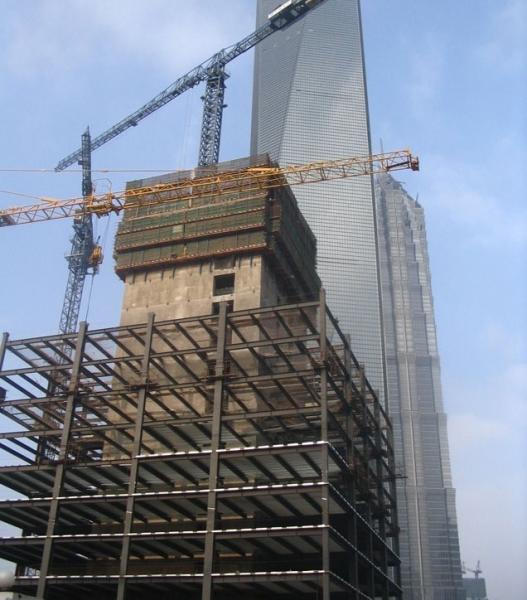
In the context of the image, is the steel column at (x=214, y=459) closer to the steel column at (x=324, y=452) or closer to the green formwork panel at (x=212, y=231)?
the steel column at (x=324, y=452)

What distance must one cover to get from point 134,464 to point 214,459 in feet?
23.3

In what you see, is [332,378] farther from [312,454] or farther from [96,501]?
[96,501]

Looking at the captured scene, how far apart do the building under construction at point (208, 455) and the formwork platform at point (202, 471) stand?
166 mm

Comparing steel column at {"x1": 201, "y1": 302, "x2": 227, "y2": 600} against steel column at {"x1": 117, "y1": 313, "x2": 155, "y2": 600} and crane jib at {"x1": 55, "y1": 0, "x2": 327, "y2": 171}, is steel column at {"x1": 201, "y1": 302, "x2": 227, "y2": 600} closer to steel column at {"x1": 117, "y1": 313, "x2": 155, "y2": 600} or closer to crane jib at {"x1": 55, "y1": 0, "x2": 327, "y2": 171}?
steel column at {"x1": 117, "y1": 313, "x2": 155, "y2": 600}

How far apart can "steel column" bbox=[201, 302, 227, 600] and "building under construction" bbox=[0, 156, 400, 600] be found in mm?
109

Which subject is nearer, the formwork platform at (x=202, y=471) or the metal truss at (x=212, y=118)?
the formwork platform at (x=202, y=471)

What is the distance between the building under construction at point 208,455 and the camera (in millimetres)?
59281

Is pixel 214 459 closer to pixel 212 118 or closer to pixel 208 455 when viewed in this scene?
pixel 208 455

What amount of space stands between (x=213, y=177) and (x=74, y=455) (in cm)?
3769

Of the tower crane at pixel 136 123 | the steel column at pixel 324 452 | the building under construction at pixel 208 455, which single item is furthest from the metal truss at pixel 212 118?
the steel column at pixel 324 452

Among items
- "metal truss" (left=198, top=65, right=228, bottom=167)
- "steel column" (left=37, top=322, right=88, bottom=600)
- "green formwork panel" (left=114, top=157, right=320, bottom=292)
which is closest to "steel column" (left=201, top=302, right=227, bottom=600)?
"steel column" (left=37, top=322, right=88, bottom=600)

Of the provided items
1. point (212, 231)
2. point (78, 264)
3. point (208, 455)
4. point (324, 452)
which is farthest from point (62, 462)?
point (78, 264)

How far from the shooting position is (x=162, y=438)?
221 feet

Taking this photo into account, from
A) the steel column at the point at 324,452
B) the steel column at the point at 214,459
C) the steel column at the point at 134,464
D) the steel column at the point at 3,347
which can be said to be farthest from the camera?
the steel column at the point at 3,347
